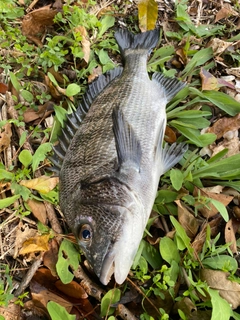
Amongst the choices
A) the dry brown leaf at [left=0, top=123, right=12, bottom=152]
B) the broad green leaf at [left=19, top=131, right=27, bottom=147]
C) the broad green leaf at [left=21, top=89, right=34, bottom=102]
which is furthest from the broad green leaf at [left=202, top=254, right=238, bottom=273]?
the broad green leaf at [left=21, top=89, right=34, bottom=102]

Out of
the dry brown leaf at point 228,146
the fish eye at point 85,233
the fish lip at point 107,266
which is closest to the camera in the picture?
the fish lip at point 107,266

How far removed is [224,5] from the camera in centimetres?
427

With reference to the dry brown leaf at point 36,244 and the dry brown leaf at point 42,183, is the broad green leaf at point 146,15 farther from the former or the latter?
the dry brown leaf at point 36,244

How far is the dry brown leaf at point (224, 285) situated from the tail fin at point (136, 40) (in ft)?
6.42

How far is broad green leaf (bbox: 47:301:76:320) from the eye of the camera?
99.3 inches

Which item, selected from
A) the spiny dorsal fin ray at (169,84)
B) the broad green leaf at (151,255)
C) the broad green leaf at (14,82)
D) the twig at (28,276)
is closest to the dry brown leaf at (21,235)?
the twig at (28,276)

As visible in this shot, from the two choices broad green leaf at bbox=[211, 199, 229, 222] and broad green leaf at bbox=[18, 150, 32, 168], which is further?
broad green leaf at bbox=[18, 150, 32, 168]

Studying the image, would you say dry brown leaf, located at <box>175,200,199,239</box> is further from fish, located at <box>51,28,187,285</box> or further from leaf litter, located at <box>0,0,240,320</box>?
fish, located at <box>51,28,187,285</box>

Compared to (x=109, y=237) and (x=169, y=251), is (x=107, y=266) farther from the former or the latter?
(x=169, y=251)

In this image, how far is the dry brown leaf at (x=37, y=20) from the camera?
389 centimetres

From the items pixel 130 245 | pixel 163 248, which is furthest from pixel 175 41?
pixel 130 245

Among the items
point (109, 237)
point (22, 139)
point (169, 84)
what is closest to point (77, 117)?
point (22, 139)

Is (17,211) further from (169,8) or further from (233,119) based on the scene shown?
(169,8)

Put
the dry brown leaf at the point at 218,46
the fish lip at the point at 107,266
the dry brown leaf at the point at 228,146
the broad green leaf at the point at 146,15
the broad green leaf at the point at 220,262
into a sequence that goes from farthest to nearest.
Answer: the broad green leaf at the point at 146,15
the dry brown leaf at the point at 218,46
the dry brown leaf at the point at 228,146
the broad green leaf at the point at 220,262
the fish lip at the point at 107,266
